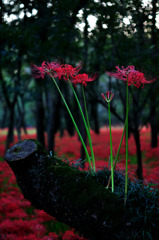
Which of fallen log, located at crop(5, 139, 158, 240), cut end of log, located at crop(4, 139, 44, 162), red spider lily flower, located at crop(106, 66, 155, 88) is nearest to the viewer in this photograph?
fallen log, located at crop(5, 139, 158, 240)

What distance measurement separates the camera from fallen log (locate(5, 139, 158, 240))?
6.68 feet

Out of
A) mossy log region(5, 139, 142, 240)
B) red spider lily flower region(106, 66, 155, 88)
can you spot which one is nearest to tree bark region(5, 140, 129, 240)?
mossy log region(5, 139, 142, 240)

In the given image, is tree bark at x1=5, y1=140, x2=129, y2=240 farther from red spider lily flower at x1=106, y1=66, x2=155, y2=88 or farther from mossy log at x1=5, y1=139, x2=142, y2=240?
red spider lily flower at x1=106, y1=66, x2=155, y2=88

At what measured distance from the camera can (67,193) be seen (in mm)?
2252

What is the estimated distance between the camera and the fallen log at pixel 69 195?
204 centimetres

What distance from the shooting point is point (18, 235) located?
3545mm

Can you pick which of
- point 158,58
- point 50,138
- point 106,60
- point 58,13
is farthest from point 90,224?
point 50,138

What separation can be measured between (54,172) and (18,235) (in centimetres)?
178

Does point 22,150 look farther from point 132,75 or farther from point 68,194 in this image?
point 132,75

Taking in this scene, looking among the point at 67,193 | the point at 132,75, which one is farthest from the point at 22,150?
the point at 132,75

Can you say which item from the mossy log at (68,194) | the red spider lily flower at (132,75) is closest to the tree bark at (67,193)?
the mossy log at (68,194)

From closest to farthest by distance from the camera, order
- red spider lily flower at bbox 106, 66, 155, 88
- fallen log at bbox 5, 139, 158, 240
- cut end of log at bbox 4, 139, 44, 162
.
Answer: fallen log at bbox 5, 139, 158, 240 → red spider lily flower at bbox 106, 66, 155, 88 → cut end of log at bbox 4, 139, 44, 162

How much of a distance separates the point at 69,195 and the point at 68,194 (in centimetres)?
1

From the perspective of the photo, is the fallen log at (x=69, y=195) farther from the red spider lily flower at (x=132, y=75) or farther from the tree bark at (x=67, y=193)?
the red spider lily flower at (x=132, y=75)
